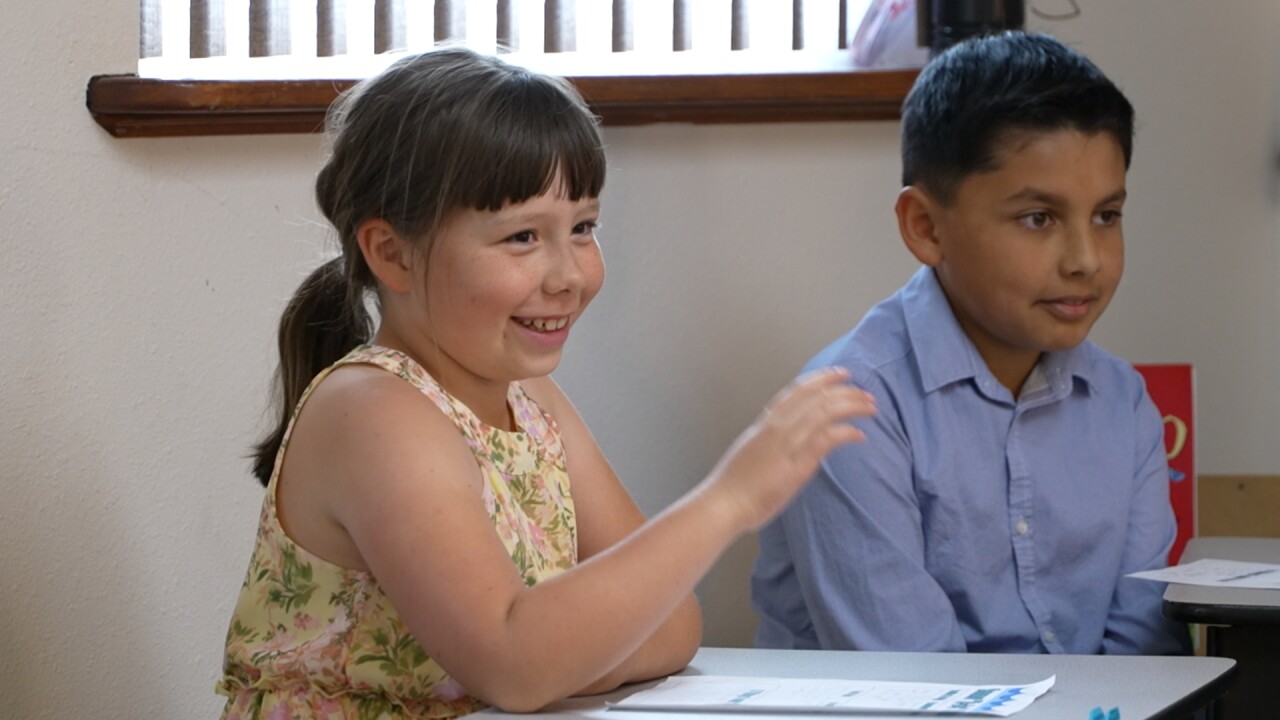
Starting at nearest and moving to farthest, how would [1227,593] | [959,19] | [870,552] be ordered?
[1227,593] < [870,552] < [959,19]

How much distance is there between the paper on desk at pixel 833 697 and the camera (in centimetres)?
95

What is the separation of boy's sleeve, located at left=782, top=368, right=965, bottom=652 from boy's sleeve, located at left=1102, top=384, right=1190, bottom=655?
185mm

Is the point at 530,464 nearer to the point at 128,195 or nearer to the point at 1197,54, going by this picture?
the point at 128,195

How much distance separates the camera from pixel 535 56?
1920mm

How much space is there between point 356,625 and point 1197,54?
1.54 m

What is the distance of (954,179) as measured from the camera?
1.61m

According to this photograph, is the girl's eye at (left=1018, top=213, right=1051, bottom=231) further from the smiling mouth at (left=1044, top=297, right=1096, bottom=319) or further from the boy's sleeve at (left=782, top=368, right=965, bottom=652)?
the boy's sleeve at (left=782, top=368, right=965, bottom=652)

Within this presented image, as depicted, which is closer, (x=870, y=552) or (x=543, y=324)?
(x=543, y=324)

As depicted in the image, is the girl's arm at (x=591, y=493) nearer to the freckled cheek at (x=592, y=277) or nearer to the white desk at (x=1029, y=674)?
the white desk at (x=1029, y=674)

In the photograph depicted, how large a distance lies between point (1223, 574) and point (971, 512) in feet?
0.89

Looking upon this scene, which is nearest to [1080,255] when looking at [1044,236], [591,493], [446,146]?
[1044,236]

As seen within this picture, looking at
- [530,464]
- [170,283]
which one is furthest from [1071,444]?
[170,283]

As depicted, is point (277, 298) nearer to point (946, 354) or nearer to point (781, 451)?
point (946, 354)

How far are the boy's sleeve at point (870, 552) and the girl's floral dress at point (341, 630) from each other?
14.7 inches
